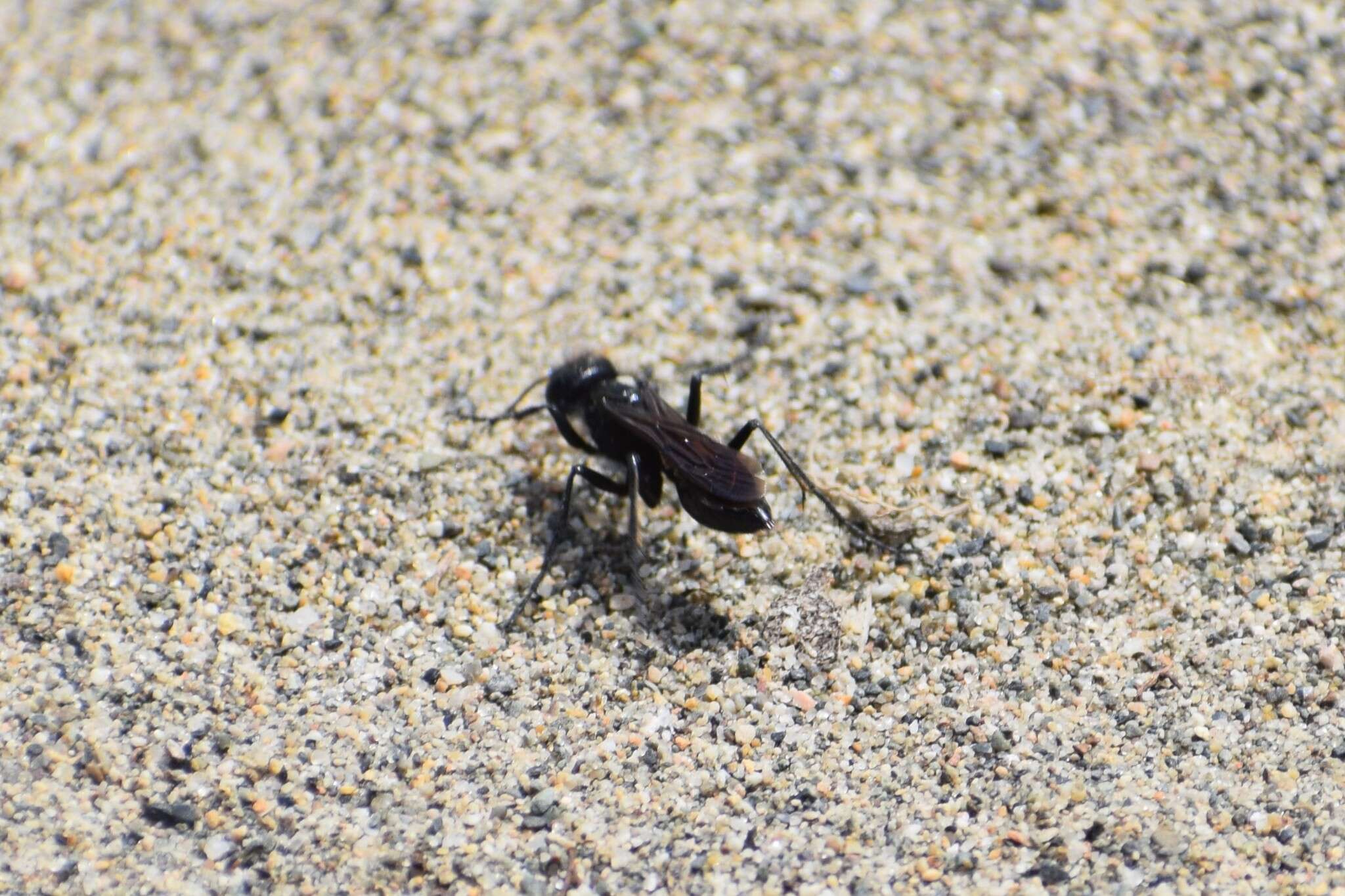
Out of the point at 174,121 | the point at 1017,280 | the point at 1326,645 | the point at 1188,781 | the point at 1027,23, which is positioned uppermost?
the point at 1027,23

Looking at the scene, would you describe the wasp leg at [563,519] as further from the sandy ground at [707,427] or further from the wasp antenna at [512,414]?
the wasp antenna at [512,414]

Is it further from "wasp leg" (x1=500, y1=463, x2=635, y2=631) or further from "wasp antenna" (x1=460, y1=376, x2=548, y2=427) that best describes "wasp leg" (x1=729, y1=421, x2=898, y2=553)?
"wasp antenna" (x1=460, y1=376, x2=548, y2=427)

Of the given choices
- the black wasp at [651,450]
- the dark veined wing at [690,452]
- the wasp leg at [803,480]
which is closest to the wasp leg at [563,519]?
the black wasp at [651,450]

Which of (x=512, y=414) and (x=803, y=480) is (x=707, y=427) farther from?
(x=512, y=414)

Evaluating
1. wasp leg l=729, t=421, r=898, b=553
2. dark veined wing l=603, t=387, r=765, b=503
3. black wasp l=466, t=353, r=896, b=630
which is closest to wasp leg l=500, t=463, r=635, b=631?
black wasp l=466, t=353, r=896, b=630

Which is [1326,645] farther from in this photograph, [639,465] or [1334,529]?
[639,465]

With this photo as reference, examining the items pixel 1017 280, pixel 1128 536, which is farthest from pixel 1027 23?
pixel 1128 536

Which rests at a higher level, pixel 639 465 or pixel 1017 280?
pixel 1017 280

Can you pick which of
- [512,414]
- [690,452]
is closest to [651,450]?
[690,452]
